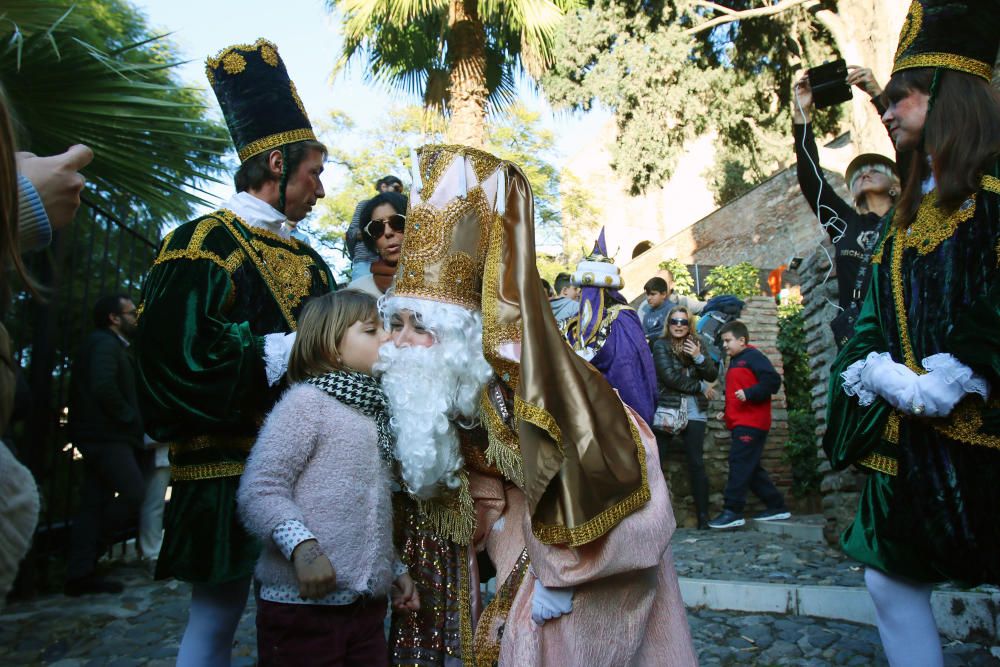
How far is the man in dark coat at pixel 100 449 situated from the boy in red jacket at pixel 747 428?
527 centimetres

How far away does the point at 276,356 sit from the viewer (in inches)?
101

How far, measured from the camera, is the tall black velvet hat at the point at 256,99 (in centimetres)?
301

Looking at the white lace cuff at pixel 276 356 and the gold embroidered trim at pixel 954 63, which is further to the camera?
the white lace cuff at pixel 276 356

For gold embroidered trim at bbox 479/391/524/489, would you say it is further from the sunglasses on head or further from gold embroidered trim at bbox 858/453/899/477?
the sunglasses on head

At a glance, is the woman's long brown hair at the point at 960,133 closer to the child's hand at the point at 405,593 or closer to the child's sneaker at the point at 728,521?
the child's hand at the point at 405,593

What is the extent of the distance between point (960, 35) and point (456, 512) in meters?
2.16

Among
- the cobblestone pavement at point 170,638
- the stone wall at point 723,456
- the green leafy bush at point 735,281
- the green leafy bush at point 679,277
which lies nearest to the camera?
the cobblestone pavement at point 170,638

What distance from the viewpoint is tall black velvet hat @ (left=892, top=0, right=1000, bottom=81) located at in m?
2.37

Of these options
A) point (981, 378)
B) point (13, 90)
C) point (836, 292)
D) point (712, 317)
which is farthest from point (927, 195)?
point (712, 317)

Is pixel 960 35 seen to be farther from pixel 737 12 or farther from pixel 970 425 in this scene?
pixel 737 12

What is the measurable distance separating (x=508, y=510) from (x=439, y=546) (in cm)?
27

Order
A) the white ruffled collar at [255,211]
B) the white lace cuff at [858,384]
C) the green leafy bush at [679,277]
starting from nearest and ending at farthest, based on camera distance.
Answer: the white lace cuff at [858,384] → the white ruffled collar at [255,211] → the green leafy bush at [679,277]

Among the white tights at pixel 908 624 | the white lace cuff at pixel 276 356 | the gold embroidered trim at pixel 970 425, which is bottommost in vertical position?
the white tights at pixel 908 624

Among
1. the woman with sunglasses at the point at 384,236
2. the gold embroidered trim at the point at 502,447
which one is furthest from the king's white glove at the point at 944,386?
the woman with sunglasses at the point at 384,236
